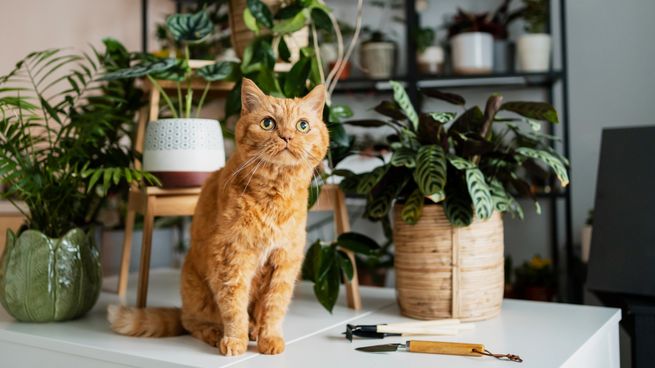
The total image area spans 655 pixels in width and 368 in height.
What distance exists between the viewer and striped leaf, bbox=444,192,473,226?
1162 millimetres

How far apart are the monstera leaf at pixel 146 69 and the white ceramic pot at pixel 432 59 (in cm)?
169

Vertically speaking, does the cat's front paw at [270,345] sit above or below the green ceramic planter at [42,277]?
below

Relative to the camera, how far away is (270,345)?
3.17 feet

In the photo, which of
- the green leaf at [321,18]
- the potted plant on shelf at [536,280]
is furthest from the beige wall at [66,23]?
the potted plant on shelf at [536,280]

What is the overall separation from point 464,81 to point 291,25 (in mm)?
1612

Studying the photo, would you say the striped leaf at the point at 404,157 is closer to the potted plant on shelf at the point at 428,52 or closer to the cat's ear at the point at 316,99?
the cat's ear at the point at 316,99

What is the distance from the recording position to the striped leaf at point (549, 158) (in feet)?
3.75

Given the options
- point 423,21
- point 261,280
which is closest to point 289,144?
point 261,280

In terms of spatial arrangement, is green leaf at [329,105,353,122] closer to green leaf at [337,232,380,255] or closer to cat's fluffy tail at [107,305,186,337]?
green leaf at [337,232,380,255]

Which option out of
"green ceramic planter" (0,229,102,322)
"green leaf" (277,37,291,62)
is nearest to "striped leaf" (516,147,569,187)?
"green leaf" (277,37,291,62)

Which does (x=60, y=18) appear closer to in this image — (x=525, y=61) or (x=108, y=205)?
(x=108, y=205)

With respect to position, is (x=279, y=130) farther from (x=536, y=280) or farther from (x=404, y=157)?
(x=536, y=280)

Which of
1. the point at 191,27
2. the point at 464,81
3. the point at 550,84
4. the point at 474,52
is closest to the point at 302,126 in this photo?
the point at 191,27

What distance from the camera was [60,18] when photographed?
9.32 feet
